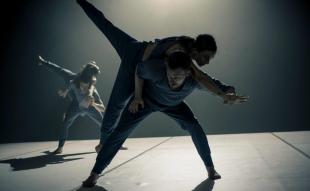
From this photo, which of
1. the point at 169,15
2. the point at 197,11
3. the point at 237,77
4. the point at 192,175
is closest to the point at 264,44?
the point at 237,77

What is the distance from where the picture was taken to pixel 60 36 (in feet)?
18.4

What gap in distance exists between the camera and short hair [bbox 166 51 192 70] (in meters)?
1.61

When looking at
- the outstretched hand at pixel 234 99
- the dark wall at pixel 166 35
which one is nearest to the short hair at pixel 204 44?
the outstretched hand at pixel 234 99

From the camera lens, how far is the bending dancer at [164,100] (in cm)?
167

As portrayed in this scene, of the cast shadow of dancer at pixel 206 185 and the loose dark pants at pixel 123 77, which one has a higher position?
the loose dark pants at pixel 123 77

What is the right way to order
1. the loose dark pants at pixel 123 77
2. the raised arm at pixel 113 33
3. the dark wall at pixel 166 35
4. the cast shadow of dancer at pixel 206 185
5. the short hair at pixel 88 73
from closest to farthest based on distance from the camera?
the cast shadow of dancer at pixel 206 185, the loose dark pants at pixel 123 77, the raised arm at pixel 113 33, the short hair at pixel 88 73, the dark wall at pixel 166 35

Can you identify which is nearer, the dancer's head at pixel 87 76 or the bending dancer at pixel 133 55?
the bending dancer at pixel 133 55

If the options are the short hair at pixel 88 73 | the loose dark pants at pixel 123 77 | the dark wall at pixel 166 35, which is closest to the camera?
the loose dark pants at pixel 123 77

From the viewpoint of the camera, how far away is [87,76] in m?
3.49

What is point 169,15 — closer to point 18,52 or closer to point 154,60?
point 18,52

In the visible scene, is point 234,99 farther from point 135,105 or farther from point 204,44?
point 135,105

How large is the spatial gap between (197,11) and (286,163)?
3404mm

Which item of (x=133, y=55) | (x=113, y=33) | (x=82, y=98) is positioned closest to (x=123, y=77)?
(x=133, y=55)

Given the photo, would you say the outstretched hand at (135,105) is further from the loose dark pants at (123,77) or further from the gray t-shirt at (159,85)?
the loose dark pants at (123,77)
